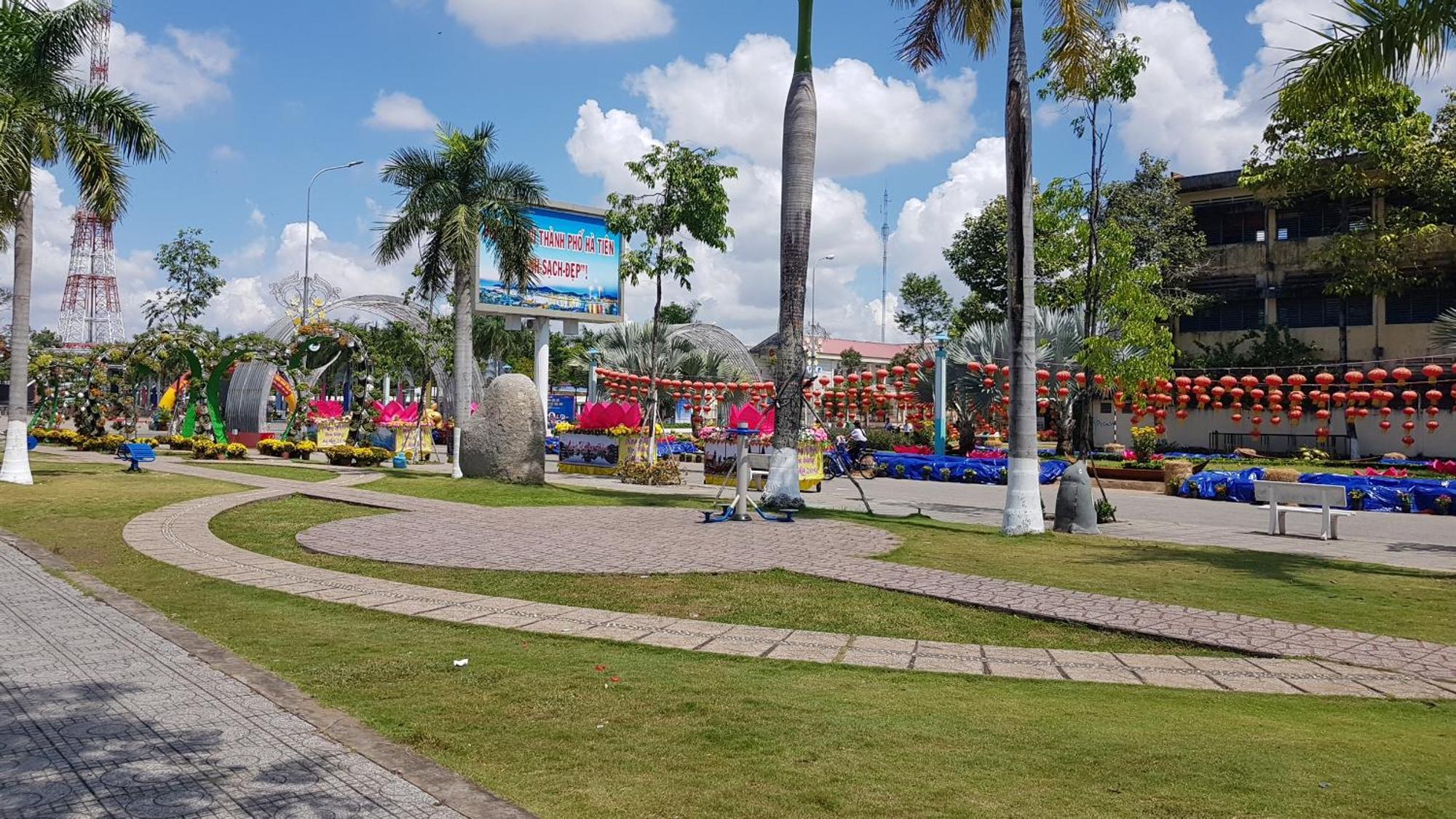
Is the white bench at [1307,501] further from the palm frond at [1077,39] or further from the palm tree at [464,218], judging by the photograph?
the palm tree at [464,218]

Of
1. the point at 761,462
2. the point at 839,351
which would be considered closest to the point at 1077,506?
the point at 761,462

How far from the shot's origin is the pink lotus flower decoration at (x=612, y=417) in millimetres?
26484

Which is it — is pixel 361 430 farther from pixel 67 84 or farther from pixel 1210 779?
pixel 1210 779

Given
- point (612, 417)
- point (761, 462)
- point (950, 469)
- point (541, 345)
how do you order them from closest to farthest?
point (761, 462)
point (612, 417)
point (950, 469)
point (541, 345)

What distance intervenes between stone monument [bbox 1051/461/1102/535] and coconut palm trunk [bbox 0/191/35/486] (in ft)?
59.8

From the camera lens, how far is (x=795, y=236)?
16.2 m

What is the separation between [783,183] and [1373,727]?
12.7 metres

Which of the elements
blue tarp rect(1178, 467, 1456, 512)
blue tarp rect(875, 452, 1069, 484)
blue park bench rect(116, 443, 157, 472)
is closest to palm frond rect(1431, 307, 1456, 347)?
blue tarp rect(1178, 467, 1456, 512)

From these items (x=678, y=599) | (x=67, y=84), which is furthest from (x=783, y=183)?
(x=67, y=84)

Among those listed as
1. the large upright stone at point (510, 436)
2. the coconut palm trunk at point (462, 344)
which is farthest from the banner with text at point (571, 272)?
the large upright stone at point (510, 436)

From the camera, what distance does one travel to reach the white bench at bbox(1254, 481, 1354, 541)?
14586 mm

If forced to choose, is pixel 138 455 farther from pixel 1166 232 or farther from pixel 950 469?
pixel 1166 232

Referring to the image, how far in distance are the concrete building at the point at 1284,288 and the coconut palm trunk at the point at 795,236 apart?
28138 mm

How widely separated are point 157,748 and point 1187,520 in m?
16.4
